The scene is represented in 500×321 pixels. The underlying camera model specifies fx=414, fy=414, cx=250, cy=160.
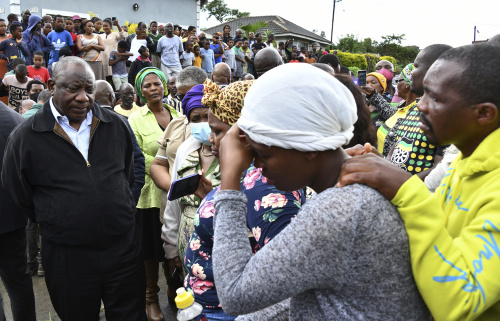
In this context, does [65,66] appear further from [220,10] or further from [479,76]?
[220,10]

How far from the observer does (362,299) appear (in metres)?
1.12

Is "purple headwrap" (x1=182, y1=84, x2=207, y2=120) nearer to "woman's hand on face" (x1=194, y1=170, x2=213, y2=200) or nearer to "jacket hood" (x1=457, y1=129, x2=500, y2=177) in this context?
"woman's hand on face" (x1=194, y1=170, x2=213, y2=200)

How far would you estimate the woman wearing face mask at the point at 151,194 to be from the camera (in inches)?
162

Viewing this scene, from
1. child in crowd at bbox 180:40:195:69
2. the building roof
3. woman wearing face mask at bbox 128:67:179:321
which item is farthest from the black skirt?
the building roof

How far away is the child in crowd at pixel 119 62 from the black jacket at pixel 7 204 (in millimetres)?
7710

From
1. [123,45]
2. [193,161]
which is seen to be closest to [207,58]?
[123,45]

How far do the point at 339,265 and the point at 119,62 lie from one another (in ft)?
35.9

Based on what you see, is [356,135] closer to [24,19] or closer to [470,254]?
[470,254]

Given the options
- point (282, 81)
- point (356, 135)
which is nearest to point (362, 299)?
point (282, 81)

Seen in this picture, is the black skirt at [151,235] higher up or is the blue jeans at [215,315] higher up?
the blue jeans at [215,315]

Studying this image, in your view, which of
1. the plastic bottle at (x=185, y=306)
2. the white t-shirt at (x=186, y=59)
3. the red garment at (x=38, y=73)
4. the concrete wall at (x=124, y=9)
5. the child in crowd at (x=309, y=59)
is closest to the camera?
the plastic bottle at (x=185, y=306)

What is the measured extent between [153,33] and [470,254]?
545 inches

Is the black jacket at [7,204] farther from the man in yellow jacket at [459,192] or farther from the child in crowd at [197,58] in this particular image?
the child in crowd at [197,58]

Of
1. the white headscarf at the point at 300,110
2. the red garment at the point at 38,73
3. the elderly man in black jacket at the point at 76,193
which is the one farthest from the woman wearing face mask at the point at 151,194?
the red garment at the point at 38,73
